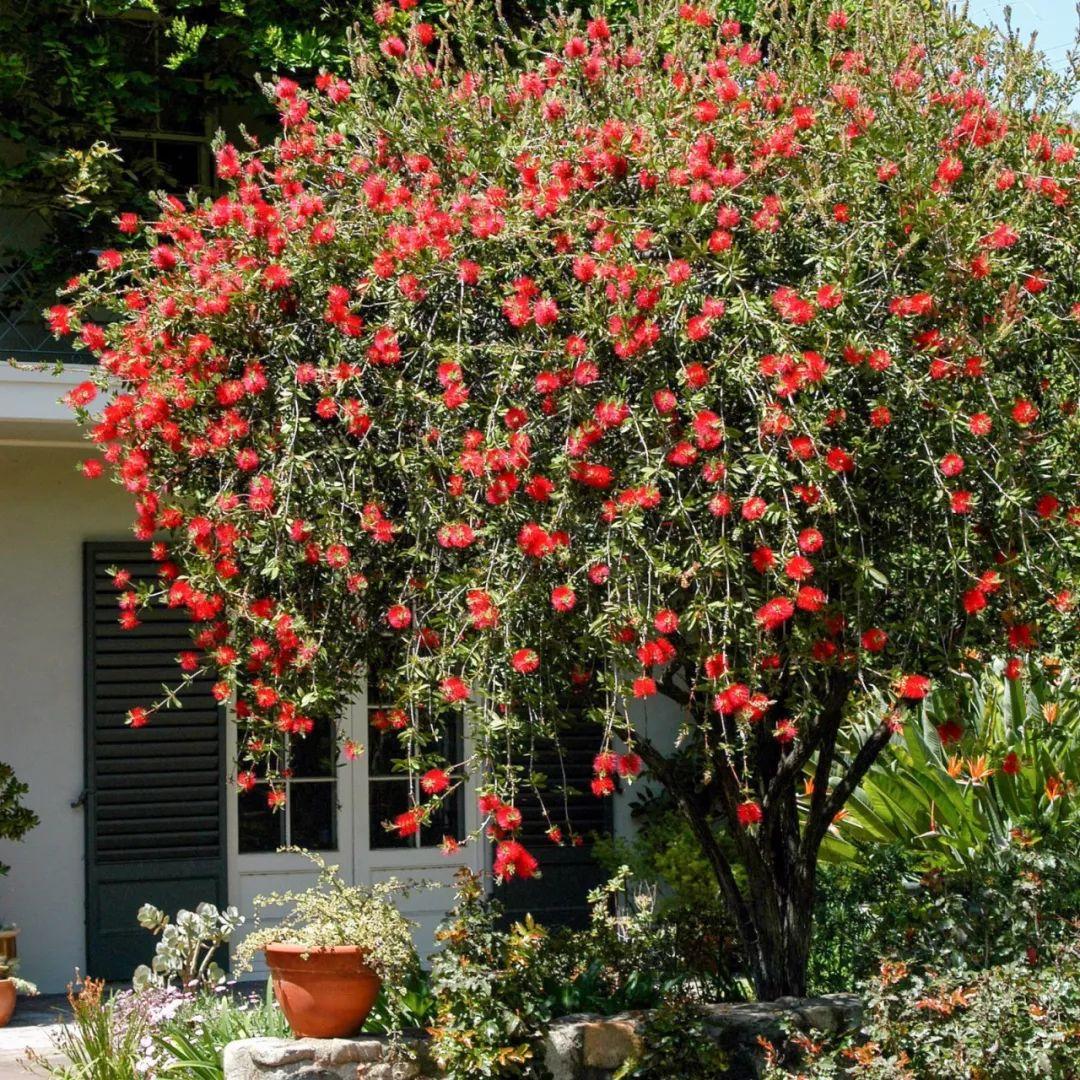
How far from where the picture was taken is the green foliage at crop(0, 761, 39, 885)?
8289mm

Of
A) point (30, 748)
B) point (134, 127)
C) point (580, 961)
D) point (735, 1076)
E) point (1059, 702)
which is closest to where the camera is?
point (735, 1076)

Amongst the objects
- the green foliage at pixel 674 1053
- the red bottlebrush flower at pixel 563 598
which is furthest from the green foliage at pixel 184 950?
the red bottlebrush flower at pixel 563 598

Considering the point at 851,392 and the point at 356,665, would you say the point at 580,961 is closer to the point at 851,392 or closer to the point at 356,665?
the point at 356,665

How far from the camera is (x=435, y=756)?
5102 mm

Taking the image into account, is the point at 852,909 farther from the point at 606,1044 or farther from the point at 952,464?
the point at 952,464

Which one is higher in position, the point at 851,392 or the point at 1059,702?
the point at 851,392

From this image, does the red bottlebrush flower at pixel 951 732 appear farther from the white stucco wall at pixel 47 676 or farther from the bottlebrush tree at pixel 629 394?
the white stucco wall at pixel 47 676

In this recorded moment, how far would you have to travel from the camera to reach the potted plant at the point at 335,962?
5688 millimetres

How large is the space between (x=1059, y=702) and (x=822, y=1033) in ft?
10.8

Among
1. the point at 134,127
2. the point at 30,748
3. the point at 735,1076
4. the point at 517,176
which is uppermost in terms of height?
the point at 134,127

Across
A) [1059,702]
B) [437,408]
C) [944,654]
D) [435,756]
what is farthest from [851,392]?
[1059,702]

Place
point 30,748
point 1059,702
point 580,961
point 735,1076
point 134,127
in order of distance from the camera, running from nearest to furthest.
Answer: point 735,1076 → point 580,961 → point 1059,702 → point 30,748 → point 134,127

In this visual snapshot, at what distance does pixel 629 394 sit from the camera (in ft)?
16.8

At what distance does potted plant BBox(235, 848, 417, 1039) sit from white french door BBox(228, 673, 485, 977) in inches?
132
